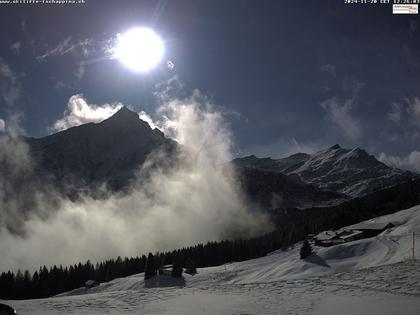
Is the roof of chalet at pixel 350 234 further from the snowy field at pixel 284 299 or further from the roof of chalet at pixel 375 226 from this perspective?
the snowy field at pixel 284 299

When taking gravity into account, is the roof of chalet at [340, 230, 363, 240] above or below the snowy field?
above

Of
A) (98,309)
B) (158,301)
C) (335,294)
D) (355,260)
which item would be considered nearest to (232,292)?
(158,301)

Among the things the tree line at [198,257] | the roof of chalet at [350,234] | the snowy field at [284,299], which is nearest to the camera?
the snowy field at [284,299]

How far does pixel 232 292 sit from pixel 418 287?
809 inches

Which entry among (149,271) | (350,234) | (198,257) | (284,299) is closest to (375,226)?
(350,234)

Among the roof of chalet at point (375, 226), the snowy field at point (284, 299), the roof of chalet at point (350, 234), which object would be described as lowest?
the snowy field at point (284, 299)

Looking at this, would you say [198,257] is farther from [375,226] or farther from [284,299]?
[284,299]

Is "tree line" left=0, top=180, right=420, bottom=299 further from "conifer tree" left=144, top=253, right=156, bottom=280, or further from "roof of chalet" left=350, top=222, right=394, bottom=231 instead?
"roof of chalet" left=350, top=222, right=394, bottom=231

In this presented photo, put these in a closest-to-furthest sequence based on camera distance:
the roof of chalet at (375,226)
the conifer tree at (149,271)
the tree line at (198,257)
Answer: the conifer tree at (149,271), the roof of chalet at (375,226), the tree line at (198,257)

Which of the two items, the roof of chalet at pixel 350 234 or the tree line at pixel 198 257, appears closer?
the roof of chalet at pixel 350 234

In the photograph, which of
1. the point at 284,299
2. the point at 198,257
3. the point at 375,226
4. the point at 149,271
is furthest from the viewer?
the point at 198,257

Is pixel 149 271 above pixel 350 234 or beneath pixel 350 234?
beneath

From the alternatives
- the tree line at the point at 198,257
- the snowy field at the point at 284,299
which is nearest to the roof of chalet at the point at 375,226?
the tree line at the point at 198,257

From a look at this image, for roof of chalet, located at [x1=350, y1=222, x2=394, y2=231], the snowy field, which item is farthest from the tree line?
the snowy field
